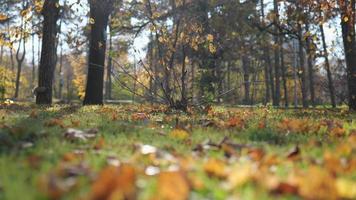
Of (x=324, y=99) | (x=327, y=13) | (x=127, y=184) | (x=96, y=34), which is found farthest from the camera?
(x=324, y=99)

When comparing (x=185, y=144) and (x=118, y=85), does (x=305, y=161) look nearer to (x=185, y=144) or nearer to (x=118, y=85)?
(x=185, y=144)

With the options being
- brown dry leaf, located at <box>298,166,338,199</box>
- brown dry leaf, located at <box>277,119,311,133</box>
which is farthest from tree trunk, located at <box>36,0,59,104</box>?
brown dry leaf, located at <box>298,166,338,199</box>

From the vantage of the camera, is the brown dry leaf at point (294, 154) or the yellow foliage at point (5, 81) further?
the yellow foliage at point (5, 81)

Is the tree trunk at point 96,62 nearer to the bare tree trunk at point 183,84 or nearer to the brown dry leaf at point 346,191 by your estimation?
the bare tree trunk at point 183,84

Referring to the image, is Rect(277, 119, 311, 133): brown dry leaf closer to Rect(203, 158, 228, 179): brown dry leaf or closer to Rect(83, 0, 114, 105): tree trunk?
Rect(203, 158, 228, 179): brown dry leaf

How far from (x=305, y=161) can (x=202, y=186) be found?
3.22ft

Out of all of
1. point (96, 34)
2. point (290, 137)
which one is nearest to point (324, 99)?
point (96, 34)

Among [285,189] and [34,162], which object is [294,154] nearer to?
[285,189]

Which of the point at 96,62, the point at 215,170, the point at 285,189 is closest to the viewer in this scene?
the point at 285,189

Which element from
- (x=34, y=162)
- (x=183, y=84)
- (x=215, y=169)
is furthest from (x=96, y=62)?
(x=215, y=169)

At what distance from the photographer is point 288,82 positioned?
48062 mm

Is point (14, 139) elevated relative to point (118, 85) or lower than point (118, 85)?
lower

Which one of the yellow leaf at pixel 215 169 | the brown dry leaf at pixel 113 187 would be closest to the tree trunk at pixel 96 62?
the yellow leaf at pixel 215 169

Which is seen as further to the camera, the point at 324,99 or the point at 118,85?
the point at 324,99
